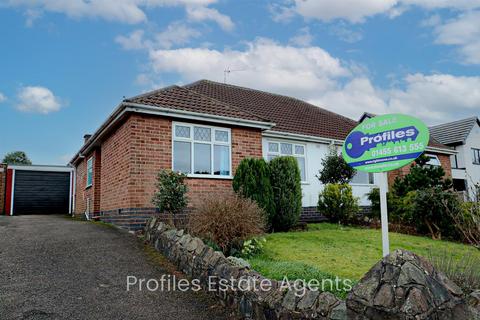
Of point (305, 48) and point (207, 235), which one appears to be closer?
point (207, 235)

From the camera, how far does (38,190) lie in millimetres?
21828

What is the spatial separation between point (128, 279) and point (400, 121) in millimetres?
4684

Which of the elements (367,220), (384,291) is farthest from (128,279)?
(367,220)

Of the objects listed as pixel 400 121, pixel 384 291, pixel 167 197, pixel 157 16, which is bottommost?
pixel 384 291

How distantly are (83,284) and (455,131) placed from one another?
3333 centimetres

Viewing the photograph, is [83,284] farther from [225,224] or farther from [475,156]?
[475,156]

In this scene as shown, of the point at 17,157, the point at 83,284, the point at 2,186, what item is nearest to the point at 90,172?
the point at 2,186

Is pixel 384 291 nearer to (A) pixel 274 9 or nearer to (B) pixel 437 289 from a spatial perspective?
(B) pixel 437 289

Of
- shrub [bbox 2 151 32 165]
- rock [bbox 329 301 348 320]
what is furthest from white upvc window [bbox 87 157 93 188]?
shrub [bbox 2 151 32 165]

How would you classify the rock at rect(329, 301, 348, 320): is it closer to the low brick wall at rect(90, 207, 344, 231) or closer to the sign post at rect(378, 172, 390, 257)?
the sign post at rect(378, 172, 390, 257)

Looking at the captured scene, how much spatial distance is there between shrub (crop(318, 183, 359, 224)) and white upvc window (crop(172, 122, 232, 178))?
133 inches

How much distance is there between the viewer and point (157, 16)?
932cm

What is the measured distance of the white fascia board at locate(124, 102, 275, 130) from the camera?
943 cm

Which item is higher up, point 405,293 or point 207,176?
point 207,176
